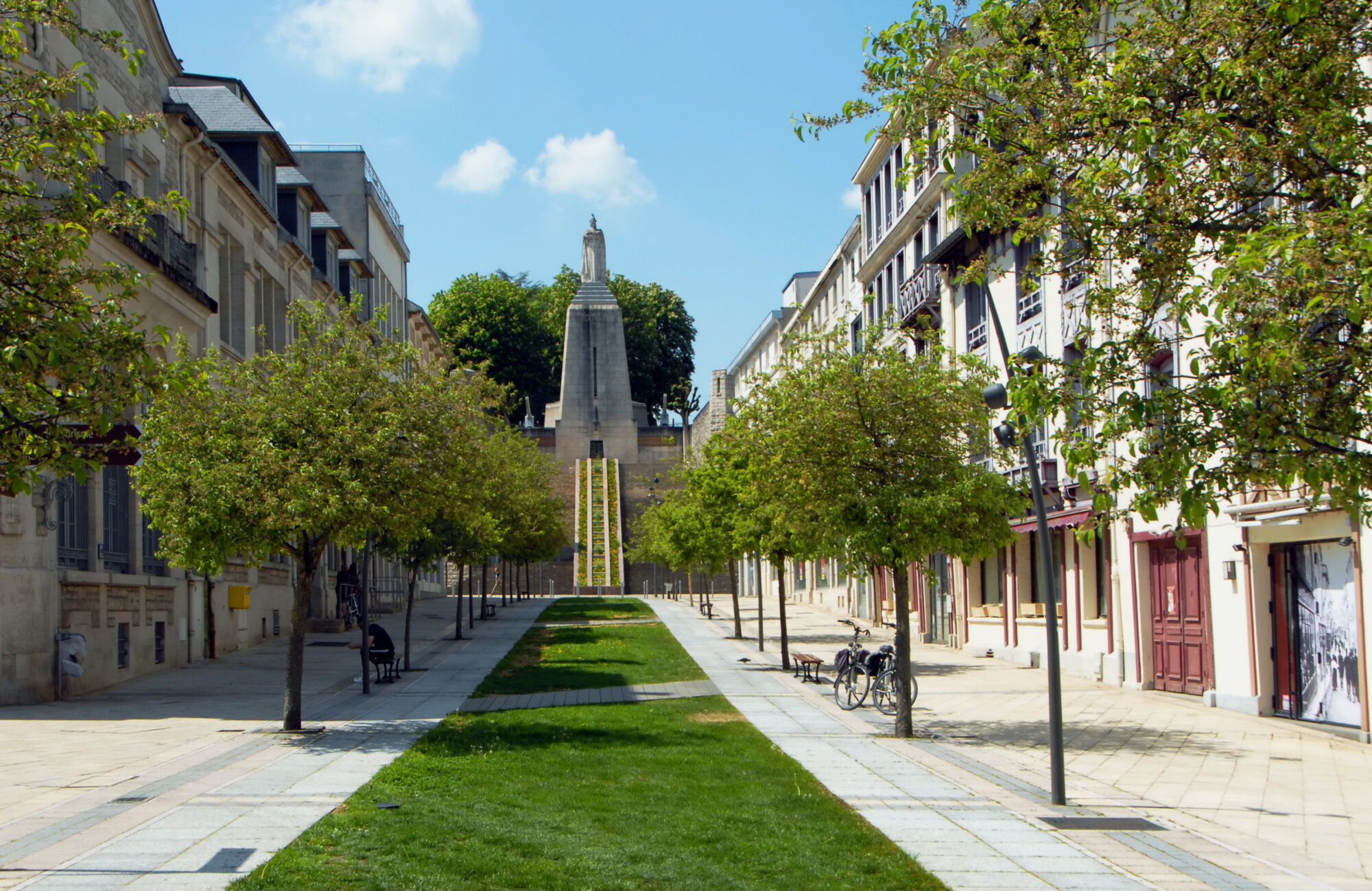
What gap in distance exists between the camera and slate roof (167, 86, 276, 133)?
1319 inches

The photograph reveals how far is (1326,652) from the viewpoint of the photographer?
55.4ft

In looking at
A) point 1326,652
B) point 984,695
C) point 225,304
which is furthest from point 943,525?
point 225,304

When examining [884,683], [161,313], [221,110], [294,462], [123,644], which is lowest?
[884,683]

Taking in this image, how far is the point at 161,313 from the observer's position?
24.6m

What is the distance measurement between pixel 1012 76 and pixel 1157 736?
10743mm

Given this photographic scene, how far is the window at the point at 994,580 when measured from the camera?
30312mm

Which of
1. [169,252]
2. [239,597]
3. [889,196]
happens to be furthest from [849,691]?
[889,196]

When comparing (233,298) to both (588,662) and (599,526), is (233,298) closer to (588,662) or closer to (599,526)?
(588,662)

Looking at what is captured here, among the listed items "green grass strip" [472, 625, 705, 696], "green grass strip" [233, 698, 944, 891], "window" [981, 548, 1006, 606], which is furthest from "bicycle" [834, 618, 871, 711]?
"window" [981, 548, 1006, 606]

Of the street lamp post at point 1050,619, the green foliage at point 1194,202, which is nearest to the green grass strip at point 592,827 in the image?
the street lamp post at point 1050,619

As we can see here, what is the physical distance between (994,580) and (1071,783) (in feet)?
62.3

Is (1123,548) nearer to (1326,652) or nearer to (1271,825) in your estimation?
(1326,652)

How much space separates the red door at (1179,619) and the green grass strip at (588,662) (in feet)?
26.4

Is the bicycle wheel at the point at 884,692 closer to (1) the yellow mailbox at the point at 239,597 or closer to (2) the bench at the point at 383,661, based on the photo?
(2) the bench at the point at 383,661
